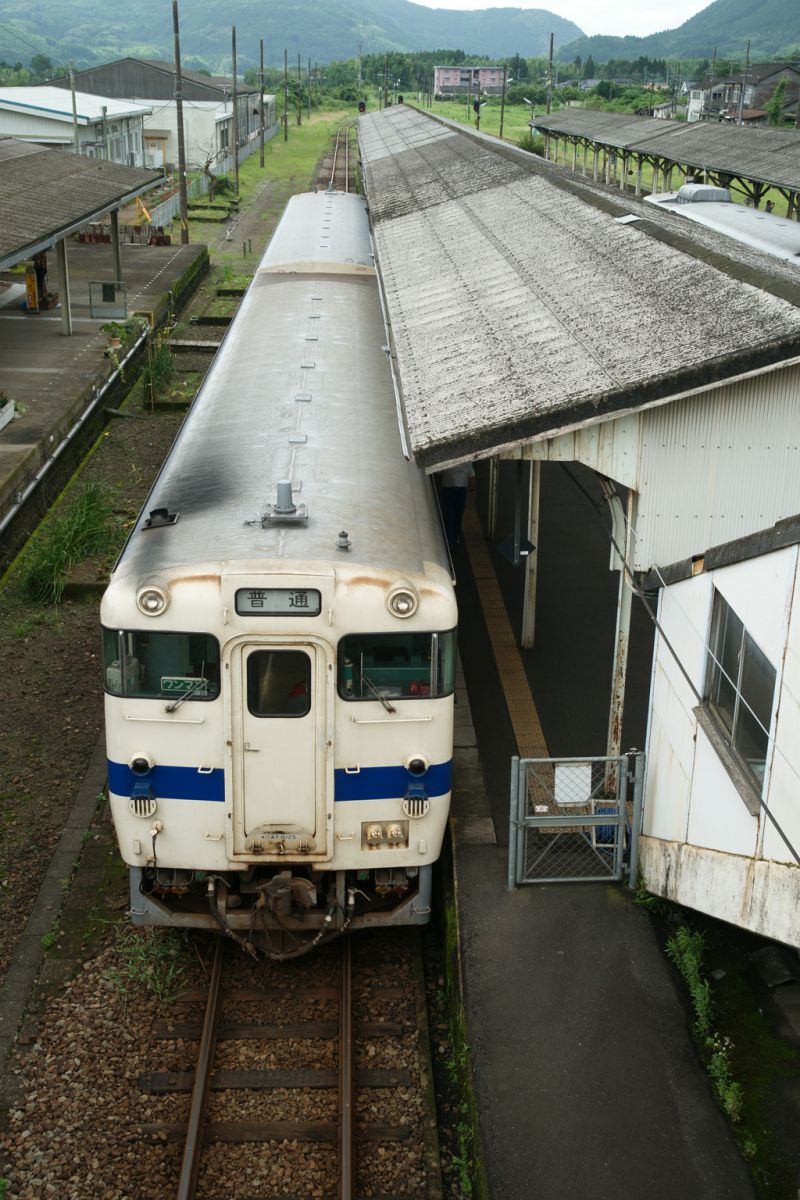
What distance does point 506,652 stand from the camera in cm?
1166

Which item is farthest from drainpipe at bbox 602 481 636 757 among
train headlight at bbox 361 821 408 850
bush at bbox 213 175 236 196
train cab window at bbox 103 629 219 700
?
bush at bbox 213 175 236 196

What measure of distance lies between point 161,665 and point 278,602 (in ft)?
2.49

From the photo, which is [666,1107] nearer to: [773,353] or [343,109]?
[773,353]

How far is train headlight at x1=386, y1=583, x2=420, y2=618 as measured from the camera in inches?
265

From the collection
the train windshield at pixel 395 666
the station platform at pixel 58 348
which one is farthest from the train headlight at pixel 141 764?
the station platform at pixel 58 348

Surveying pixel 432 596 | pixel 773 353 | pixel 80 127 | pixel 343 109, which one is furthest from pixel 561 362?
pixel 343 109

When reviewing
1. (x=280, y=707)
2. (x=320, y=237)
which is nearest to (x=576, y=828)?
(x=280, y=707)

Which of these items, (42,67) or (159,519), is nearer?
(159,519)

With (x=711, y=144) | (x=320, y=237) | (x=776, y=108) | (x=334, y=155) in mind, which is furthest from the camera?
(x=776, y=108)

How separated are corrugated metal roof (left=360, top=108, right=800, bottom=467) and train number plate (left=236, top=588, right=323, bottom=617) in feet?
4.43

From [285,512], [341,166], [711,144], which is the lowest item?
[285,512]

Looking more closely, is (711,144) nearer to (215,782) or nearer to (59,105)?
(59,105)

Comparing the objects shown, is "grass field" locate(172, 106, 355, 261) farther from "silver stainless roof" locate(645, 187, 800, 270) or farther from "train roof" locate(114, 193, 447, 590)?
"train roof" locate(114, 193, 447, 590)

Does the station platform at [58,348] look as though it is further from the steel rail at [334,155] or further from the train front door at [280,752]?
the steel rail at [334,155]
